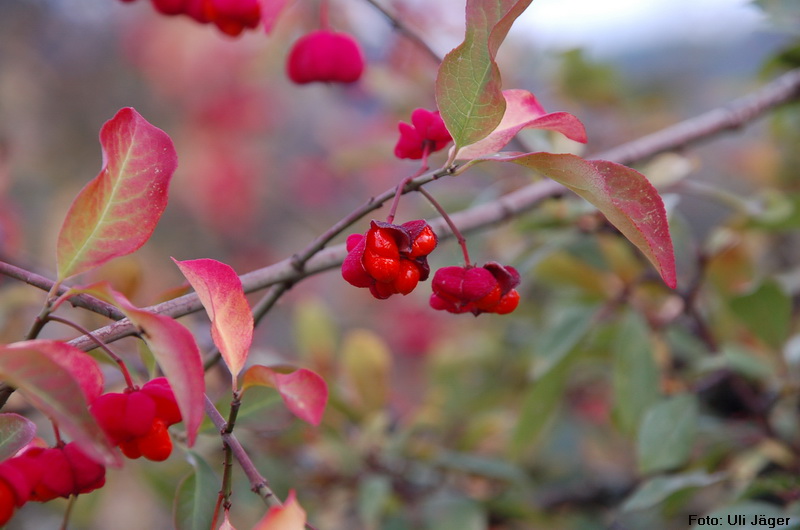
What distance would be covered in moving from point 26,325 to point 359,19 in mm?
1234

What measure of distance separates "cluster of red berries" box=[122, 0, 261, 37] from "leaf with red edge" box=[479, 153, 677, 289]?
466 mm

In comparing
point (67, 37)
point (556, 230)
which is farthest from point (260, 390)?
point (67, 37)

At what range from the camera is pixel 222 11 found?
2.57ft

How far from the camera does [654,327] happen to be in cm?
109

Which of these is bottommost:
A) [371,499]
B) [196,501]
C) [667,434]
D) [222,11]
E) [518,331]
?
[518,331]

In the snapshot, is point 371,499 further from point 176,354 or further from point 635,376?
point 176,354

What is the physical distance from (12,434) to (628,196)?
45 centimetres

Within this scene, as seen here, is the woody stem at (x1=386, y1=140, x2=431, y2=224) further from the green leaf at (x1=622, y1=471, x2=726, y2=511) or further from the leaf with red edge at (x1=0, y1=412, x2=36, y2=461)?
the green leaf at (x1=622, y1=471, x2=726, y2=511)

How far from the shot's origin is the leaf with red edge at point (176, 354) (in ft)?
1.31

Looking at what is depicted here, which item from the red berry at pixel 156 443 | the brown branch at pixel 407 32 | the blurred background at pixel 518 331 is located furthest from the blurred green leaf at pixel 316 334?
the red berry at pixel 156 443

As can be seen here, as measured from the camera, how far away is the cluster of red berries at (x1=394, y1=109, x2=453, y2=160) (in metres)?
0.53

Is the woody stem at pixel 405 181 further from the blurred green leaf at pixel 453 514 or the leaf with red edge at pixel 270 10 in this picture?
the blurred green leaf at pixel 453 514

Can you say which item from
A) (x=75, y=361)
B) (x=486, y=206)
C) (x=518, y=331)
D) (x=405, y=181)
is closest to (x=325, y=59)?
(x=486, y=206)

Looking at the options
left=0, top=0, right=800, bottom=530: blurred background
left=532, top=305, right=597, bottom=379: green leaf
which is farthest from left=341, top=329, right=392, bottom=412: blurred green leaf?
left=532, top=305, right=597, bottom=379: green leaf
